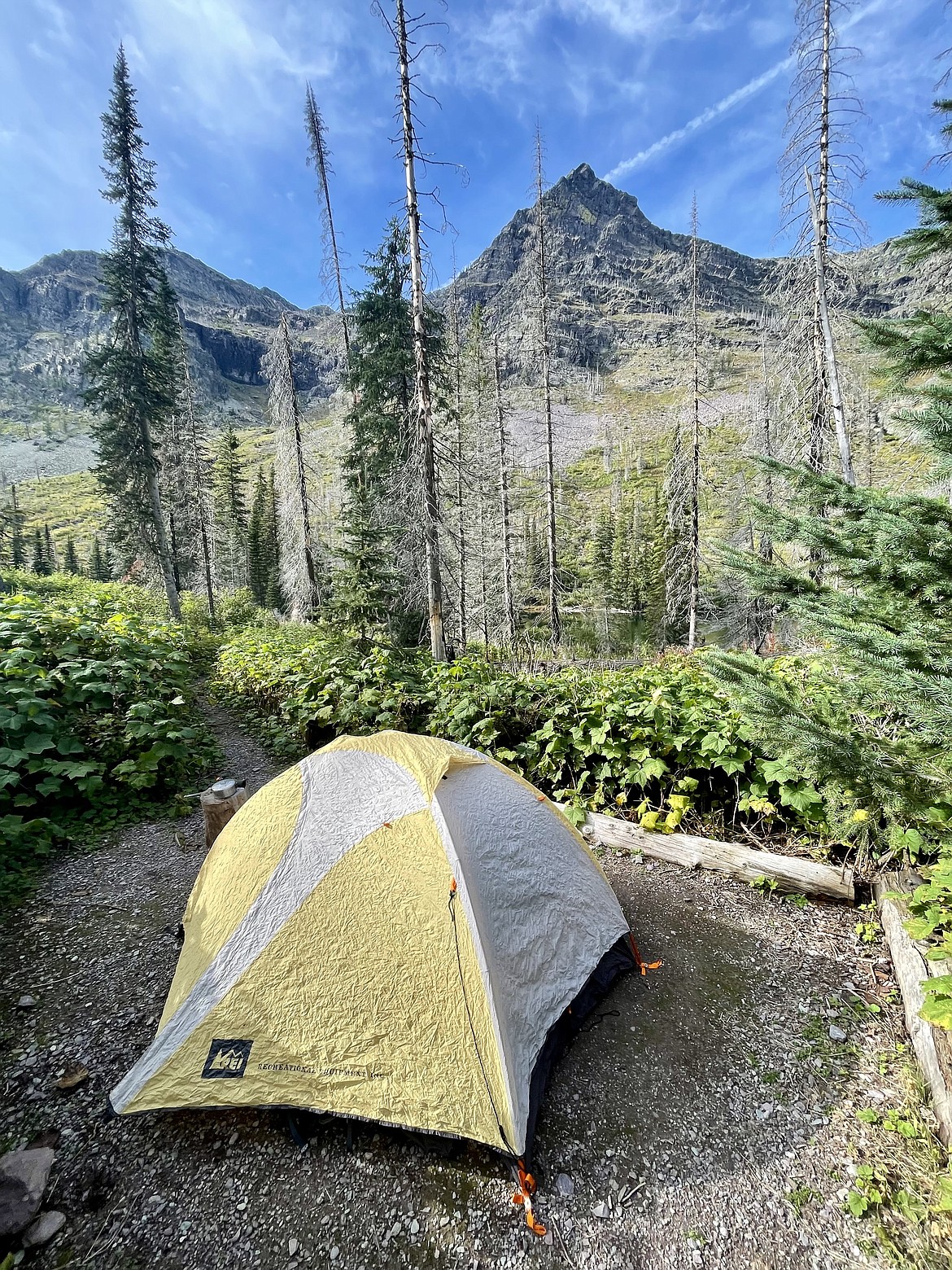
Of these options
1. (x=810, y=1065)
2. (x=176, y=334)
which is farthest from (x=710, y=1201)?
(x=176, y=334)

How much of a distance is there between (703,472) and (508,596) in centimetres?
896

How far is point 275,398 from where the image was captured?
18.5 m

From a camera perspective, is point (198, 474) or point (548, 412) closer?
point (548, 412)

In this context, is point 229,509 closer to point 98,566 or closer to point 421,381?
point 98,566

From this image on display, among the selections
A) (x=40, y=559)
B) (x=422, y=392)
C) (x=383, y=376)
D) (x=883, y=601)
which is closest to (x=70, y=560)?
(x=40, y=559)

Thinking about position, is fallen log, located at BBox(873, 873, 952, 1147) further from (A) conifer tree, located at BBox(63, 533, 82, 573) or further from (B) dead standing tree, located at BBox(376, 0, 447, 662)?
(A) conifer tree, located at BBox(63, 533, 82, 573)

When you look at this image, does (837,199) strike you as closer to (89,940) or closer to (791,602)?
(791,602)

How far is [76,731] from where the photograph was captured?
6316mm

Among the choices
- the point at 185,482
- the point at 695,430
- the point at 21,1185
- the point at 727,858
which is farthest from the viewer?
the point at 185,482

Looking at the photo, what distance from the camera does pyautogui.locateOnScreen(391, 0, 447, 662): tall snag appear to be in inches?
359

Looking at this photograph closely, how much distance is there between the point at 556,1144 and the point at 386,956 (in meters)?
1.41

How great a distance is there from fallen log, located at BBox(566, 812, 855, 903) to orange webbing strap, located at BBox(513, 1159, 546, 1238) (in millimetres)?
3184

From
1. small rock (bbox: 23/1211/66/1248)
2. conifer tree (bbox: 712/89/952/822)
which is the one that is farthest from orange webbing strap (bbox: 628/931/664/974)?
small rock (bbox: 23/1211/66/1248)

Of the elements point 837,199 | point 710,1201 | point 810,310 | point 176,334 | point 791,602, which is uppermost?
point 176,334
